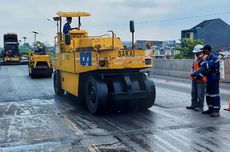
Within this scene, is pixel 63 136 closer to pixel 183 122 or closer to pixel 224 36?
pixel 183 122

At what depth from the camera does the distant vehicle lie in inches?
1812

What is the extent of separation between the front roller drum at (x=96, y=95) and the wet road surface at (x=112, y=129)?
22cm

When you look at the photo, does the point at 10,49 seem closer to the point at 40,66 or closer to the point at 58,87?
the point at 40,66

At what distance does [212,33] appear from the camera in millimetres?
51344

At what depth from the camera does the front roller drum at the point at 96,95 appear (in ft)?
31.6

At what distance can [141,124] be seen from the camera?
845 cm

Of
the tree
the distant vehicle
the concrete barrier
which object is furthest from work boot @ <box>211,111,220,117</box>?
the distant vehicle

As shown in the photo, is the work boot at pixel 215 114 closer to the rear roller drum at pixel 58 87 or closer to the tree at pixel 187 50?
the rear roller drum at pixel 58 87

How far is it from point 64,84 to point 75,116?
12.3 ft

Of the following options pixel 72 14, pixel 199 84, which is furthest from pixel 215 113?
pixel 72 14

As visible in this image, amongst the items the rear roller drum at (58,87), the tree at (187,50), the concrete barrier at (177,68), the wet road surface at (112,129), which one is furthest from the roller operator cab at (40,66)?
the wet road surface at (112,129)

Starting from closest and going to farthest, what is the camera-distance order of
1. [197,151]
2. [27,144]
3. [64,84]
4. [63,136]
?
[197,151], [27,144], [63,136], [64,84]

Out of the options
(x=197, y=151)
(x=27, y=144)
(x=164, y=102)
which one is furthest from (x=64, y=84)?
(x=197, y=151)

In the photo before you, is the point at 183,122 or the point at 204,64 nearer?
the point at 183,122
